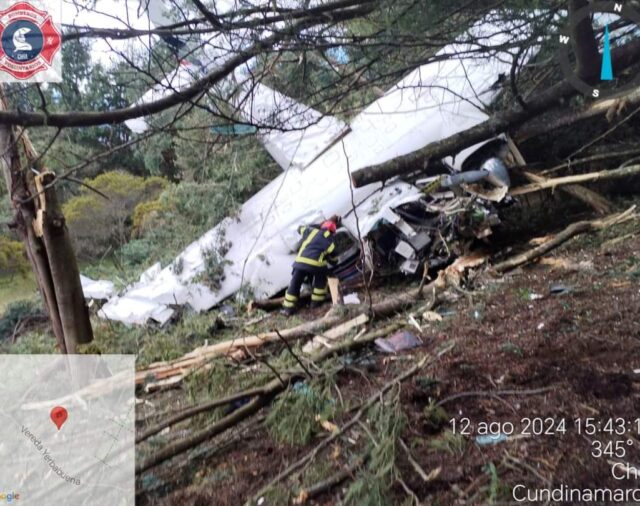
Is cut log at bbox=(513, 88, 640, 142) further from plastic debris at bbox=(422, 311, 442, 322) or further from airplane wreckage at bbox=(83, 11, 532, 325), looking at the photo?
plastic debris at bbox=(422, 311, 442, 322)

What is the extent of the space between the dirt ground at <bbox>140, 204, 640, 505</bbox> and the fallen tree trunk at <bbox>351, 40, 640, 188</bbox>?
7.84 ft

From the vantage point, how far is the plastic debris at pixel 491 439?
2.02 m

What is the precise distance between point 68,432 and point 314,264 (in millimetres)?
3868

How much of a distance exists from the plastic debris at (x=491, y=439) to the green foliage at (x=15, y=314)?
28.8ft

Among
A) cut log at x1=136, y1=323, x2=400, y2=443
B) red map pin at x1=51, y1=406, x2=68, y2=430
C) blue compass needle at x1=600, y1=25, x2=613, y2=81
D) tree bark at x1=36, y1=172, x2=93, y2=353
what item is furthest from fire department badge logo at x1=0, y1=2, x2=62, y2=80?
blue compass needle at x1=600, y1=25, x2=613, y2=81

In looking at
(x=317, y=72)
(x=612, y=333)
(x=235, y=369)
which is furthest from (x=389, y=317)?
(x=317, y=72)

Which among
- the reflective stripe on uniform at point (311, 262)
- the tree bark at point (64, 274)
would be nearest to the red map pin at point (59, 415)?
the tree bark at point (64, 274)

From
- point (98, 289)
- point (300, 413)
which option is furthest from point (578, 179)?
point (98, 289)

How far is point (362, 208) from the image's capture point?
6992 mm

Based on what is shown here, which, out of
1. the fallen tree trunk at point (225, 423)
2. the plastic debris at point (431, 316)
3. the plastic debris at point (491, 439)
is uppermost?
the fallen tree trunk at point (225, 423)

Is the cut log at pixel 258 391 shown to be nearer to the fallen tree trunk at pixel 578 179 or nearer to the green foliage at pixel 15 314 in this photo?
the fallen tree trunk at pixel 578 179

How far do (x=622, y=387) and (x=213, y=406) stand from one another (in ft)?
7.19

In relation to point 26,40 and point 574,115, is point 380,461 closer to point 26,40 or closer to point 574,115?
point 26,40

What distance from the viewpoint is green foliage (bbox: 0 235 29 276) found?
886 centimetres
